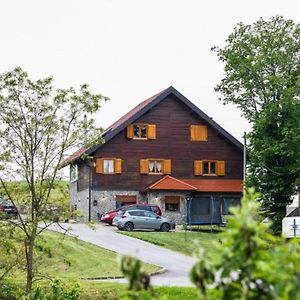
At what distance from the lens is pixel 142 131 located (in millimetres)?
54656

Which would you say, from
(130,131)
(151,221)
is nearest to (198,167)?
(130,131)

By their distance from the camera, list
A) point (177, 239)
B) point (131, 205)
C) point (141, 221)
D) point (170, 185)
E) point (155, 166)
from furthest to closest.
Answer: point (155, 166)
point (170, 185)
point (131, 205)
point (141, 221)
point (177, 239)

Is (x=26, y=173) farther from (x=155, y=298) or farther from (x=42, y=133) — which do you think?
(x=155, y=298)

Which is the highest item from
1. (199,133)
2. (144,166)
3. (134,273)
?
(199,133)

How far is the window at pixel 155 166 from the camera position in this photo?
5472cm

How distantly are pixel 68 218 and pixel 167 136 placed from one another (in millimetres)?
34814

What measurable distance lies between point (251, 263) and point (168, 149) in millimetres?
51820

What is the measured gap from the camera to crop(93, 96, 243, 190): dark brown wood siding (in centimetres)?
5425

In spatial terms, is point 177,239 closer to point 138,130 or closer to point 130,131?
point 130,131

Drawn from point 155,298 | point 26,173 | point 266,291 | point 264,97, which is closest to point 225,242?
point 266,291

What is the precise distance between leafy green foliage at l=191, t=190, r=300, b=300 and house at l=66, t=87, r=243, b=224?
48.9 m

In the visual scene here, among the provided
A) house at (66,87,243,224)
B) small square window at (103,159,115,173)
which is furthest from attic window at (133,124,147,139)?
small square window at (103,159,115,173)

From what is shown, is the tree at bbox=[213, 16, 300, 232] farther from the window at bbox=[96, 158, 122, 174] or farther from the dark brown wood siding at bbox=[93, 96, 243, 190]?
the window at bbox=[96, 158, 122, 174]

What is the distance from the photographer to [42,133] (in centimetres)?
2059
